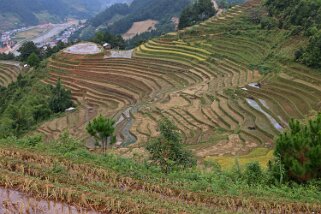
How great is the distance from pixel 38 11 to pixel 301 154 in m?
143

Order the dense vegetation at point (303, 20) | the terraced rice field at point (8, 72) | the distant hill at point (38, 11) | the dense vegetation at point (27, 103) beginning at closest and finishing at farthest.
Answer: the dense vegetation at point (27, 103), the dense vegetation at point (303, 20), the terraced rice field at point (8, 72), the distant hill at point (38, 11)

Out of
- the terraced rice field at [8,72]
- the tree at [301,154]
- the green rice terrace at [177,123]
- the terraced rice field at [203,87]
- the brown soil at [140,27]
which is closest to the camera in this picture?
the green rice terrace at [177,123]

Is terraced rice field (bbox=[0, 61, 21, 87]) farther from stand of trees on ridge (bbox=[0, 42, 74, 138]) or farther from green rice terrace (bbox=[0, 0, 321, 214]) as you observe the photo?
stand of trees on ridge (bbox=[0, 42, 74, 138])

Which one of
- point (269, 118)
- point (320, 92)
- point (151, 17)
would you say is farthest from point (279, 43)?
point (151, 17)

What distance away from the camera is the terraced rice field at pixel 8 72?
1574 inches

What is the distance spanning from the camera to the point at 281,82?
2414cm

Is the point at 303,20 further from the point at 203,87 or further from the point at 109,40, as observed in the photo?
the point at 109,40

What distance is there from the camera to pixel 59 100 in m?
28.3

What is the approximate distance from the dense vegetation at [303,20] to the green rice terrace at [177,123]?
30.3 inches

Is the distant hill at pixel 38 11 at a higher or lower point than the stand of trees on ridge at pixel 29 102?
higher

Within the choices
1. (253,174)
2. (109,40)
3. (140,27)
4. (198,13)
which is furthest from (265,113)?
(140,27)

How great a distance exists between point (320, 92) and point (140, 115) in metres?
9.65

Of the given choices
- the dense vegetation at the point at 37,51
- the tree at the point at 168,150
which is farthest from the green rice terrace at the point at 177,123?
the dense vegetation at the point at 37,51

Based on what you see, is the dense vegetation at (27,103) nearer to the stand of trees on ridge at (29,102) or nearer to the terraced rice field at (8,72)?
Answer: the stand of trees on ridge at (29,102)
